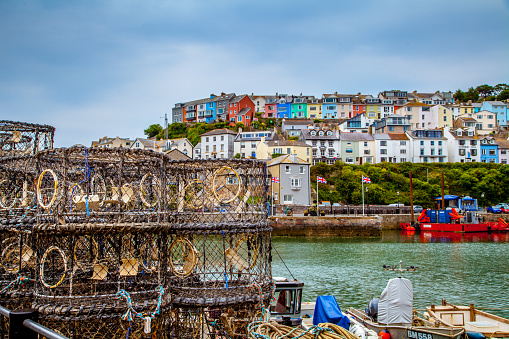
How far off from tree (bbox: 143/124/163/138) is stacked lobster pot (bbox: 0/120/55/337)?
321ft

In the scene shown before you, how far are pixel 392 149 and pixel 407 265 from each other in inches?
2114

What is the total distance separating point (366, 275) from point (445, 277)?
15.2 feet

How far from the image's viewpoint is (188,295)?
9.08 m

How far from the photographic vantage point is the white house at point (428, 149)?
260 ft

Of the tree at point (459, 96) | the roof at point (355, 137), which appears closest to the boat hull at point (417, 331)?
the roof at point (355, 137)

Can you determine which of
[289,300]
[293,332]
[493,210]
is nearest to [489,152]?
[493,210]

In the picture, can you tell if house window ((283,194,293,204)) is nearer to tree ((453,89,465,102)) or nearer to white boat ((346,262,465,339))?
white boat ((346,262,465,339))

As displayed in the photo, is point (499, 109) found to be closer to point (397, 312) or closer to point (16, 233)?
point (397, 312)

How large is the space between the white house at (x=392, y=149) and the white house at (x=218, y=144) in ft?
88.2

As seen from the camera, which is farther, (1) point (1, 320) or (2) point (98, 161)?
(2) point (98, 161)

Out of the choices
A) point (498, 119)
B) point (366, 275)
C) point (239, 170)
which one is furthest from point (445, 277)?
point (498, 119)

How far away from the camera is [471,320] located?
13453mm

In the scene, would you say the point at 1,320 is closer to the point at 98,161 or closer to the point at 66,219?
the point at 66,219

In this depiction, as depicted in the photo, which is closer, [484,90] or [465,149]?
[465,149]
